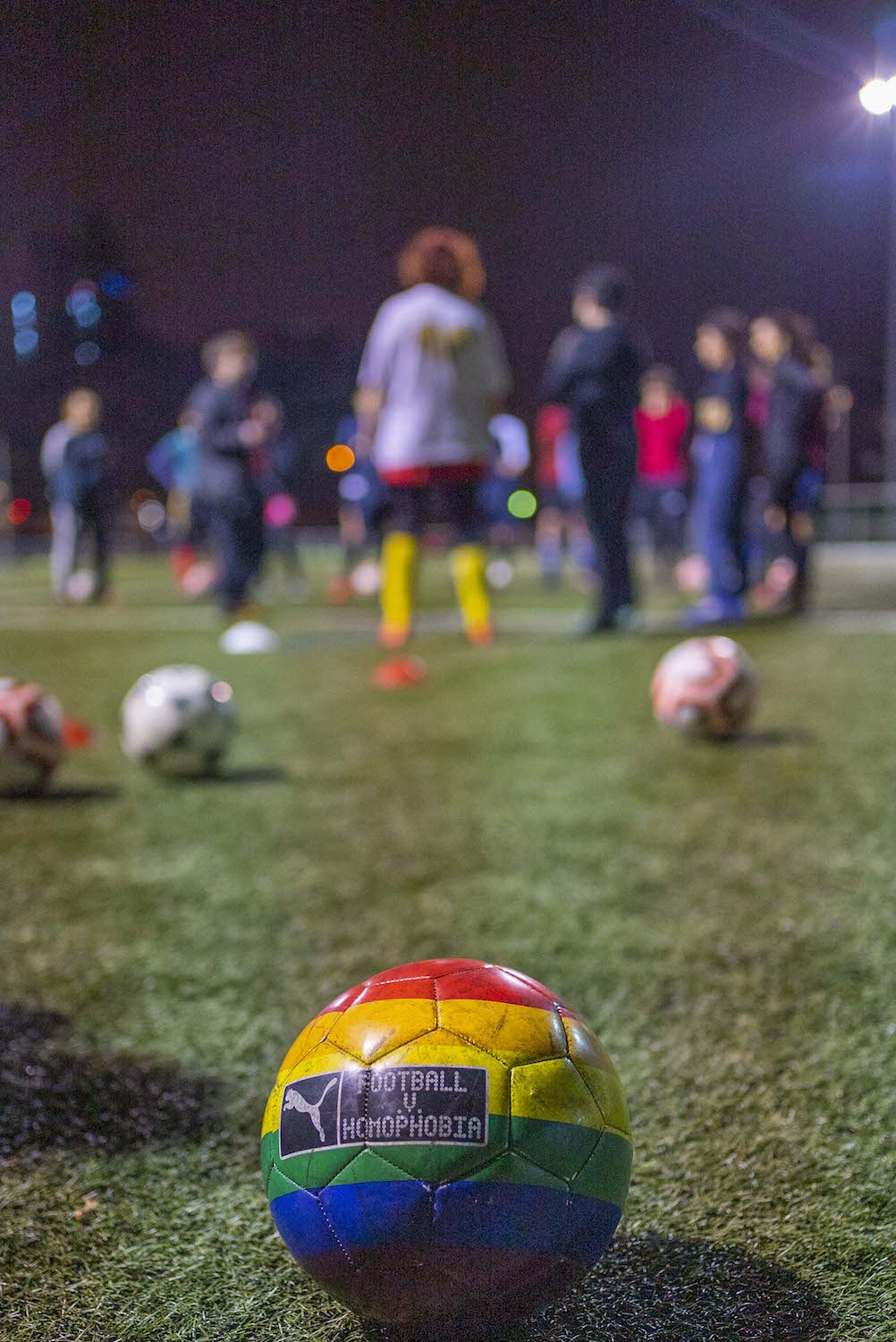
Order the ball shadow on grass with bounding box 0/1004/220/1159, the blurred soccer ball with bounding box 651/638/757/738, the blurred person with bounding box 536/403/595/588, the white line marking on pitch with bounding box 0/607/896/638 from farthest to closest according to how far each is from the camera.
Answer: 1. the blurred person with bounding box 536/403/595/588
2. the white line marking on pitch with bounding box 0/607/896/638
3. the blurred soccer ball with bounding box 651/638/757/738
4. the ball shadow on grass with bounding box 0/1004/220/1159

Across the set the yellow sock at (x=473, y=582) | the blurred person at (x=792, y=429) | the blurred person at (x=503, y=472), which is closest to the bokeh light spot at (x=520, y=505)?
the blurred person at (x=503, y=472)

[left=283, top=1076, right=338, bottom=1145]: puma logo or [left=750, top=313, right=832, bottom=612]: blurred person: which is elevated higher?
[left=750, top=313, right=832, bottom=612]: blurred person

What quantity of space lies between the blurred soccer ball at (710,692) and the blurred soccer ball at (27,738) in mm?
2243

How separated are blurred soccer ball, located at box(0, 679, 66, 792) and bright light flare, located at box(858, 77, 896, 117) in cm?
289

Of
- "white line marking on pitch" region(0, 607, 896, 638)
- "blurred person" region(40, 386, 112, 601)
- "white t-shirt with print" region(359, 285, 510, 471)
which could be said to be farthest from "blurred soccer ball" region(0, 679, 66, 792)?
"blurred person" region(40, 386, 112, 601)

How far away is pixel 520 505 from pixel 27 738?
58.3 ft

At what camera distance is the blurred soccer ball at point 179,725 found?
14.0 feet

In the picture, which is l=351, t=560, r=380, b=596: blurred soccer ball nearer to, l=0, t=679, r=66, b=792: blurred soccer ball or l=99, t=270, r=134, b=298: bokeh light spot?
l=99, t=270, r=134, b=298: bokeh light spot

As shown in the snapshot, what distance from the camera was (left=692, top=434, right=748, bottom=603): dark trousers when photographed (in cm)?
898

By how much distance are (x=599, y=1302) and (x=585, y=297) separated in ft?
23.2

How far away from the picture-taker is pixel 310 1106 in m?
1.35

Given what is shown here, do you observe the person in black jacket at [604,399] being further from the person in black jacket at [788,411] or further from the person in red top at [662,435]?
the person in red top at [662,435]

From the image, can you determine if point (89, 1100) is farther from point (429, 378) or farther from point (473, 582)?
point (473, 582)

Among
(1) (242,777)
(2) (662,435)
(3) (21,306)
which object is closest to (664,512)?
(2) (662,435)
